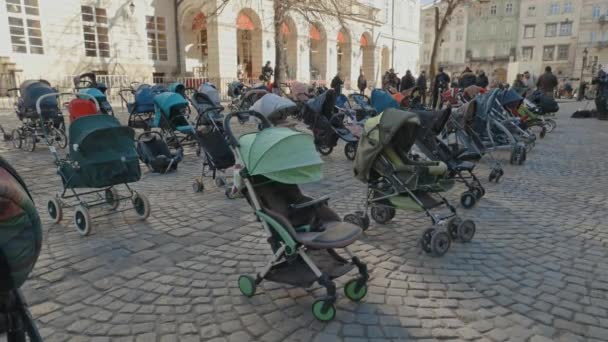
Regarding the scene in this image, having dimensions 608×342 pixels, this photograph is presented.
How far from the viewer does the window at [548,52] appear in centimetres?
6034

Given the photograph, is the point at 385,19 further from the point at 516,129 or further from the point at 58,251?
the point at 58,251

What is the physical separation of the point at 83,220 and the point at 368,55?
3522 cm

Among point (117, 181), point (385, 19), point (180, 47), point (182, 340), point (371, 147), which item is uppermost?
point (385, 19)

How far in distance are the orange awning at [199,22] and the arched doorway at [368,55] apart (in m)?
16.3

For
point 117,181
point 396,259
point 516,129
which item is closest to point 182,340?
point 396,259

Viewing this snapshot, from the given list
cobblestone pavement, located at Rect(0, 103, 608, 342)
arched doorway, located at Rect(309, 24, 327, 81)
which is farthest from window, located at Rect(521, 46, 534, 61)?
cobblestone pavement, located at Rect(0, 103, 608, 342)

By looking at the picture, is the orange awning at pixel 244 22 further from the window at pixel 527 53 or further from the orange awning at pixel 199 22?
the window at pixel 527 53

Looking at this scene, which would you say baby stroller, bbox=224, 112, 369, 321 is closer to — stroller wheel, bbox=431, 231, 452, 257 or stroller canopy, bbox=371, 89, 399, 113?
stroller wheel, bbox=431, 231, 452, 257

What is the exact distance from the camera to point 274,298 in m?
3.20

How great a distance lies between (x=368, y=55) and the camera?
3700 centimetres

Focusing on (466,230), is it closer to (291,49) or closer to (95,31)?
(95,31)

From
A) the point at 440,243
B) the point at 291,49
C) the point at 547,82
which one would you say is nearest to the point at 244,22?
the point at 291,49

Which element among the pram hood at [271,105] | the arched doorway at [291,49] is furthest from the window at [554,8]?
the pram hood at [271,105]

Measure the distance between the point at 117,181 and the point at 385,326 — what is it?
10.5 feet
